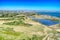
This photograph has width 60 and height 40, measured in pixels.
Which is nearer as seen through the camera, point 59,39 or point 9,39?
point 9,39

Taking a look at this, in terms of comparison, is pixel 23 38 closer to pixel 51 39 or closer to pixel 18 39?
pixel 18 39

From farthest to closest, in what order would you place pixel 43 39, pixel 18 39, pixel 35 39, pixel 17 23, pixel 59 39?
1. pixel 17 23
2. pixel 59 39
3. pixel 43 39
4. pixel 35 39
5. pixel 18 39

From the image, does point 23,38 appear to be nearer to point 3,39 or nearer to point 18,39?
point 18,39

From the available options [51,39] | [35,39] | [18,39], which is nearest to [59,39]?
[51,39]

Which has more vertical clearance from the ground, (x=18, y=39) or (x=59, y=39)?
(x=18, y=39)

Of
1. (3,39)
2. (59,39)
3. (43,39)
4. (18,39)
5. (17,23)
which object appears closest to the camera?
(3,39)

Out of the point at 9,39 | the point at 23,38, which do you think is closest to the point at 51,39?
the point at 23,38

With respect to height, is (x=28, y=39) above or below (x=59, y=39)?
above

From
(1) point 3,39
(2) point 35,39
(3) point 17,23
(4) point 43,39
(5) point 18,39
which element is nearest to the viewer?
(1) point 3,39

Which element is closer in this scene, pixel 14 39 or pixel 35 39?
pixel 14 39
